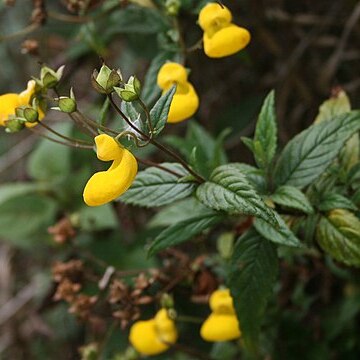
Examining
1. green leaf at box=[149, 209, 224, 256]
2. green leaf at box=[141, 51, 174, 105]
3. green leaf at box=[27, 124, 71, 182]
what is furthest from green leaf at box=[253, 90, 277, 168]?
green leaf at box=[27, 124, 71, 182]

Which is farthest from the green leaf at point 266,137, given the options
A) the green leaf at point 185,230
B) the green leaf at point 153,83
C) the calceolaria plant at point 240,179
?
the green leaf at point 153,83

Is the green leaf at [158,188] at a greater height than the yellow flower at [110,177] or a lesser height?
lesser

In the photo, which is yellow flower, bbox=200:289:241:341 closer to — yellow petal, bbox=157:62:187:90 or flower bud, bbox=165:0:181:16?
yellow petal, bbox=157:62:187:90

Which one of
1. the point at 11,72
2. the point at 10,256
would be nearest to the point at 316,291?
the point at 10,256

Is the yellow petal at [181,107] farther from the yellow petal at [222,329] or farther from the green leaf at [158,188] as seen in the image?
the yellow petal at [222,329]

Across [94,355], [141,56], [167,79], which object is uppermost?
[167,79]

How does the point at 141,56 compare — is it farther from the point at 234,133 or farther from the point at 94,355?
the point at 94,355

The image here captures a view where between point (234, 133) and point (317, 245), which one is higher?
point (317, 245)
